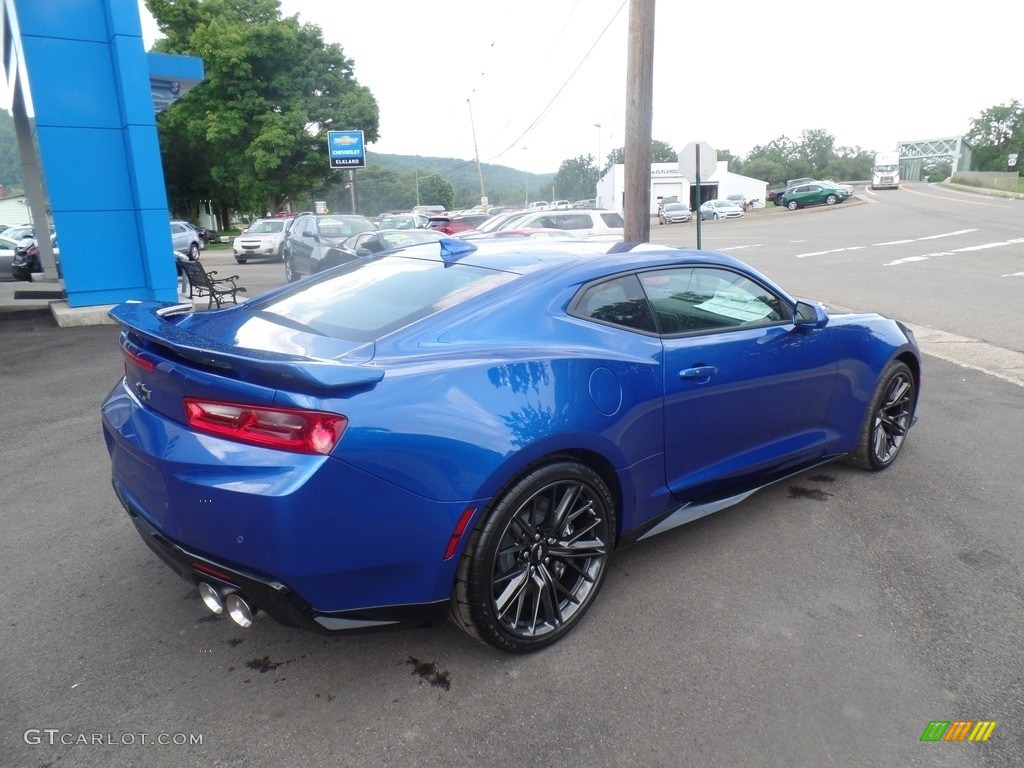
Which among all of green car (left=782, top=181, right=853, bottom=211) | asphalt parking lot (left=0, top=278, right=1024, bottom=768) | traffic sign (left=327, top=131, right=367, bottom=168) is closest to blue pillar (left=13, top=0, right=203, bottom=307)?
asphalt parking lot (left=0, top=278, right=1024, bottom=768)

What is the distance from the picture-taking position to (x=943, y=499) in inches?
170

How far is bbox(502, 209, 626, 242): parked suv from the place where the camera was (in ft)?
59.7

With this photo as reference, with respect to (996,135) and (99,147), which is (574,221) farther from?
(996,135)

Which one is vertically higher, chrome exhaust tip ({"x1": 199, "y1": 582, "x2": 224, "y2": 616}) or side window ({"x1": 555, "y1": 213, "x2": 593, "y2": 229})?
side window ({"x1": 555, "y1": 213, "x2": 593, "y2": 229})

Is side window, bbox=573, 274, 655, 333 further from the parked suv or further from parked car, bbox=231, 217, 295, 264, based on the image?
parked car, bbox=231, 217, 295, 264

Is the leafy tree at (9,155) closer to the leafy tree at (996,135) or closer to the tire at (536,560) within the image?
the tire at (536,560)

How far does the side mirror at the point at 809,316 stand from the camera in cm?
399

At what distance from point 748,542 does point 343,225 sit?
604 inches

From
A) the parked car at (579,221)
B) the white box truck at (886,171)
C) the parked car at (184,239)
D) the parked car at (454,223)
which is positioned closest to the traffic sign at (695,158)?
the parked car at (579,221)

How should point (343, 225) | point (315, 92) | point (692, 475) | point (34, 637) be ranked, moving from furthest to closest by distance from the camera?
point (315, 92)
point (343, 225)
point (692, 475)
point (34, 637)

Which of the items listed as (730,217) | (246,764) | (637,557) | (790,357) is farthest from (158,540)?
(730,217)

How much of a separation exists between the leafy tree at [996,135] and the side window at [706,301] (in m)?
123

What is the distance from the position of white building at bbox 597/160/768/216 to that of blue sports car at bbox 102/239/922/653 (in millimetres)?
55861

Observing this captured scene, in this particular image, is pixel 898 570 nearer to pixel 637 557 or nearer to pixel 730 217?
pixel 637 557
